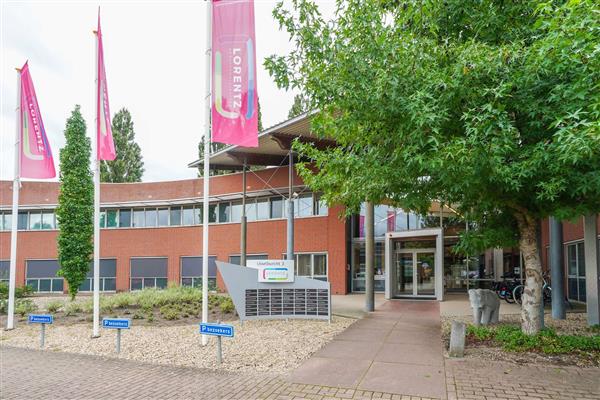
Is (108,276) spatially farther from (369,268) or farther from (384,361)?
(384,361)

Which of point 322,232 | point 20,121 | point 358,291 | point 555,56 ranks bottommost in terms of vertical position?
point 358,291

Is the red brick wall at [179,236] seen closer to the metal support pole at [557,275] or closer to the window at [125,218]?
the window at [125,218]

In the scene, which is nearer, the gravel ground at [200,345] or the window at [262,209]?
the gravel ground at [200,345]

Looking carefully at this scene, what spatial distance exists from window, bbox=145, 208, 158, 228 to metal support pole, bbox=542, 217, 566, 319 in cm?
Answer: 2124

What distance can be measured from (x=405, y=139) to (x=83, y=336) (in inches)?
330

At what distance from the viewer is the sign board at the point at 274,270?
12.5 metres

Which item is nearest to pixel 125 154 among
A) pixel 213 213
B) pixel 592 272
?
pixel 213 213

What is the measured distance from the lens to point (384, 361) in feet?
25.1

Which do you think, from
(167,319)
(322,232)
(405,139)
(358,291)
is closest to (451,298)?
(358,291)

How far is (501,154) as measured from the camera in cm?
663

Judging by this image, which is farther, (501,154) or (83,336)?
(83,336)

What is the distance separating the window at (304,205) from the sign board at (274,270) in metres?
10.3

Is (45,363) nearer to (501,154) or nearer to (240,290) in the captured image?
(240,290)

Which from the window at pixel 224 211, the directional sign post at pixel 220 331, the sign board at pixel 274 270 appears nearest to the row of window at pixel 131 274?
the window at pixel 224 211
